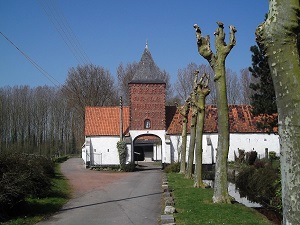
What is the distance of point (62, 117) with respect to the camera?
67500 mm

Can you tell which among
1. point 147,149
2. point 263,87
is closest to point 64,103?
point 147,149

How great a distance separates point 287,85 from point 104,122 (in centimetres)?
3826

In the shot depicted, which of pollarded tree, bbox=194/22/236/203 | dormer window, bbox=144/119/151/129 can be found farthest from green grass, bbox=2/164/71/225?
dormer window, bbox=144/119/151/129

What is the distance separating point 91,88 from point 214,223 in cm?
4581

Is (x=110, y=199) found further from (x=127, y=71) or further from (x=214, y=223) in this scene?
(x=127, y=71)

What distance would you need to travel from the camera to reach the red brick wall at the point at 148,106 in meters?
40.6

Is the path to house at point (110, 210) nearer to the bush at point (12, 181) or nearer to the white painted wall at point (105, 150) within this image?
the bush at point (12, 181)

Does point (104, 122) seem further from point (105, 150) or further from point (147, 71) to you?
point (147, 71)

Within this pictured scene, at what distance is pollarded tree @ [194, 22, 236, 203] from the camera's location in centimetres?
1246

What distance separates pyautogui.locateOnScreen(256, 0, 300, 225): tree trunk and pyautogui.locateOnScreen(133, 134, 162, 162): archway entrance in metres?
46.1

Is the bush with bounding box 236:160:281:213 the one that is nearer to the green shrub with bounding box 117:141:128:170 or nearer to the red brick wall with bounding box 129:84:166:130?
the green shrub with bounding box 117:141:128:170

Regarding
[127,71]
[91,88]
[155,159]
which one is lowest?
[155,159]

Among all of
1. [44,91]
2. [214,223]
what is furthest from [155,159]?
[214,223]

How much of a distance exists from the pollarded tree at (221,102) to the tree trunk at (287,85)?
7980 mm
